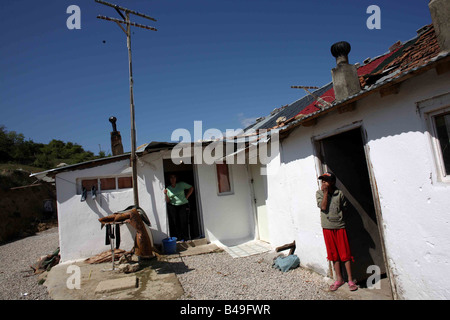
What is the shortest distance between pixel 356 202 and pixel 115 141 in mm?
8888

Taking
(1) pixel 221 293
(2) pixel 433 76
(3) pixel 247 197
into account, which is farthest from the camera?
(3) pixel 247 197

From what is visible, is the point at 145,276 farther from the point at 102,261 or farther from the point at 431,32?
the point at 431,32

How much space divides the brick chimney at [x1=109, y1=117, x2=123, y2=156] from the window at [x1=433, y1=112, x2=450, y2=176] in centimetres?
999

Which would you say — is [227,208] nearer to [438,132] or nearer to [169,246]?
[169,246]

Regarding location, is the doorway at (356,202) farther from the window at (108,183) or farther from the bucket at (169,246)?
the window at (108,183)

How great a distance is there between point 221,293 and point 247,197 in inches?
169

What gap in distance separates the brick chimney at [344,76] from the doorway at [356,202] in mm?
759

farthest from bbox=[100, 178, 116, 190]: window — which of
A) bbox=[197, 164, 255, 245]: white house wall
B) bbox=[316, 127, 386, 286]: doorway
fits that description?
bbox=[316, 127, 386, 286]: doorway

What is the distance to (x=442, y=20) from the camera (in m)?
3.65

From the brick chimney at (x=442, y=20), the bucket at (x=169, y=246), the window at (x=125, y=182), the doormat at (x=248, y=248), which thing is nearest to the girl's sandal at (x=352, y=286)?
the doormat at (x=248, y=248)

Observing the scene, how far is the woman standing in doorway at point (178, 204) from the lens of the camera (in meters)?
7.98

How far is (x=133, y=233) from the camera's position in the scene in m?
7.68

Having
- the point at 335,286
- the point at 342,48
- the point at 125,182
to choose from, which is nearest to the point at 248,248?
the point at 335,286
